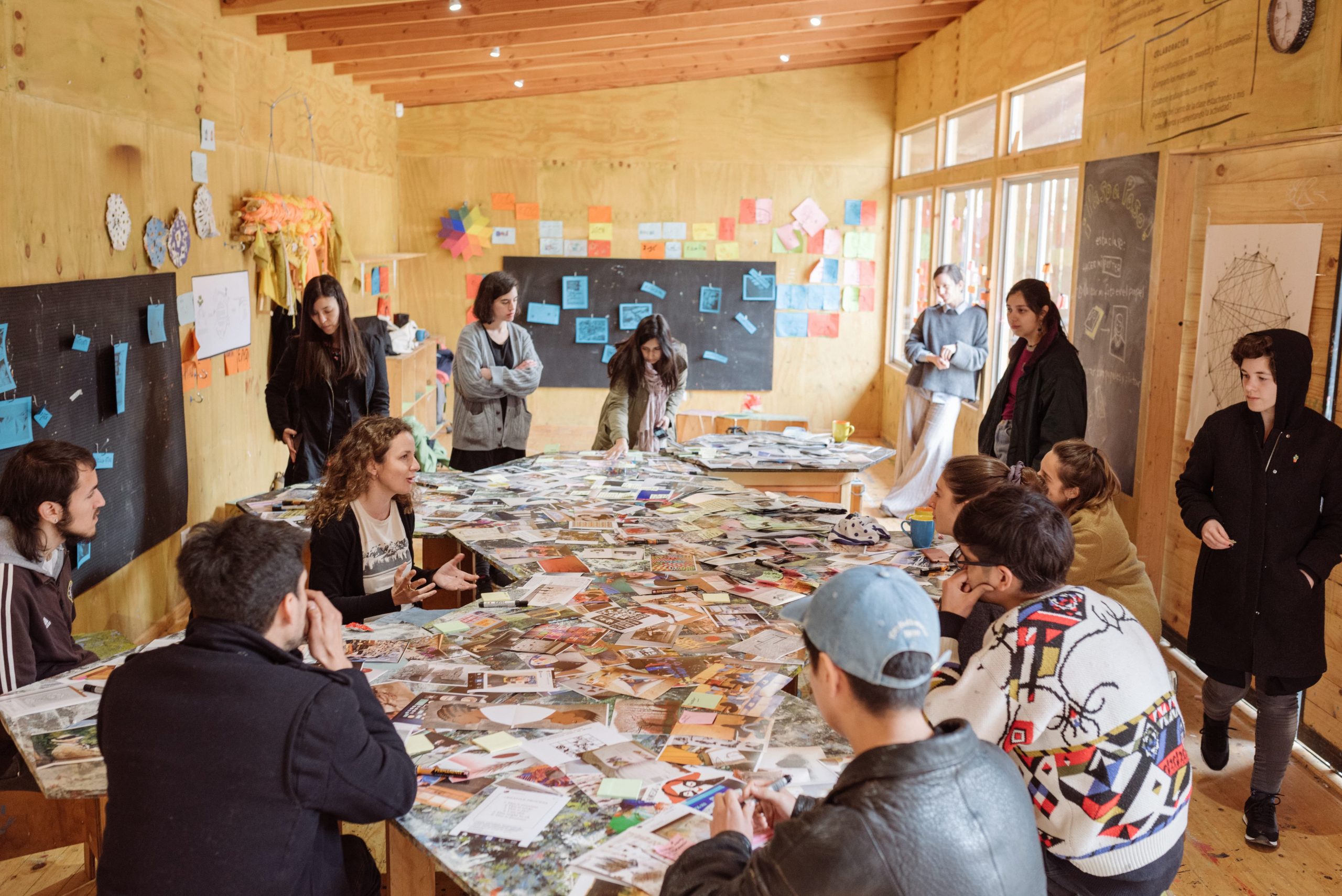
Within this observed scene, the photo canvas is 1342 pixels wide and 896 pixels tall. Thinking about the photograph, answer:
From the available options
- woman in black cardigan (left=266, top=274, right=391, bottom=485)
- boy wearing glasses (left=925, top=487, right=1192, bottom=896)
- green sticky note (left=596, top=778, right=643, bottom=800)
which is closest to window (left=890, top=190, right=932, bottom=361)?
woman in black cardigan (left=266, top=274, right=391, bottom=485)

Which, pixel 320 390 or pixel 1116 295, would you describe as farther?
pixel 1116 295

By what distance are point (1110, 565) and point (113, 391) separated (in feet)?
12.4

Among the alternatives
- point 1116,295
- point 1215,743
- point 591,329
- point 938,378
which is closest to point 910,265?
point 938,378

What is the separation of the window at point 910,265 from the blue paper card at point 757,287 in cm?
119

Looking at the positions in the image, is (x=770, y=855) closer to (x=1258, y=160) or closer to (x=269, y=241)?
(x=1258, y=160)

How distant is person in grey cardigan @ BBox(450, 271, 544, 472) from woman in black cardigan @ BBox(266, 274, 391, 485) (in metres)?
0.49

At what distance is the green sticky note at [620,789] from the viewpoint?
2.11m

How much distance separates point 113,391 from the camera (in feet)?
14.5

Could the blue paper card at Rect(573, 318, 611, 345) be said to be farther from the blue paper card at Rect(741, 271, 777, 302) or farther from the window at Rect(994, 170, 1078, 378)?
the window at Rect(994, 170, 1078, 378)

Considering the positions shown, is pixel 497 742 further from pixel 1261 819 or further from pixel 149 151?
pixel 149 151

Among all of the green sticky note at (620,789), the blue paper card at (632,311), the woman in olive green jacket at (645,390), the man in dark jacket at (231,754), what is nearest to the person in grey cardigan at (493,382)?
the woman in olive green jacket at (645,390)

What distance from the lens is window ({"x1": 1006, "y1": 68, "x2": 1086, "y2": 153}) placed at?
6.33 m

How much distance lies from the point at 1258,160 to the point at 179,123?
478 cm

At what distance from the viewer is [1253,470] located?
11.5ft
